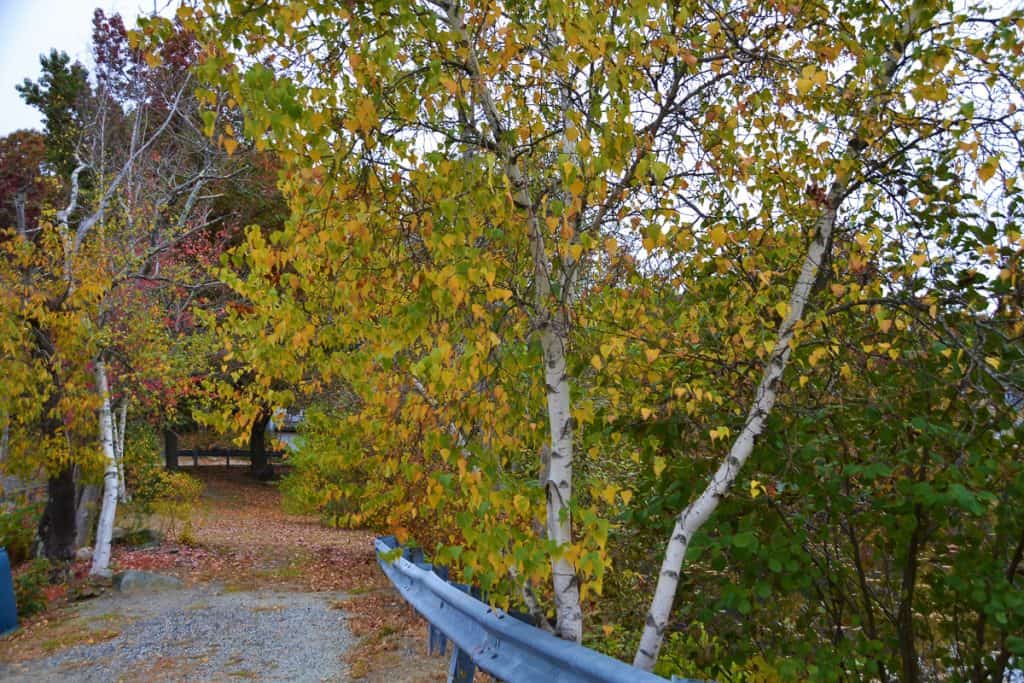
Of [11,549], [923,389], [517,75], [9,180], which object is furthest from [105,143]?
[923,389]

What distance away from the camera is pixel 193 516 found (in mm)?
23094

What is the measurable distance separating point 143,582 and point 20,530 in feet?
8.95

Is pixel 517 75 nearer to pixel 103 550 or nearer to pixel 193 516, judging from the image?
pixel 103 550

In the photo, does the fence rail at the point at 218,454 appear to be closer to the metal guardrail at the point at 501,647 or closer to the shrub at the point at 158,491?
the shrub at the point at 158,491

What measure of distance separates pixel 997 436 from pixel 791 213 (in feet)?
4.81

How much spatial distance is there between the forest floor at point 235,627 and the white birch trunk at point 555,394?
2.81 m

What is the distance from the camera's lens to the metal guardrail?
140 inches

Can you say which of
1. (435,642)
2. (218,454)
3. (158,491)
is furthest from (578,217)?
(218,454)

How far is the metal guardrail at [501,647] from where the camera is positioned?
3.56 m

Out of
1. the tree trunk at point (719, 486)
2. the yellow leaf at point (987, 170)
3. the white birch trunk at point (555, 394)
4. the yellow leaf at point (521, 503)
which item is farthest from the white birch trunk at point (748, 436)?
the yellow leaf at point (521, 503)

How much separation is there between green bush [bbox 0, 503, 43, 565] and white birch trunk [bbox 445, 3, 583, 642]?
11.6 m

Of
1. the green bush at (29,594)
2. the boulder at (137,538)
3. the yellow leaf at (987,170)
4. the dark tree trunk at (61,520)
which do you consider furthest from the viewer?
the boulder at (137,538)

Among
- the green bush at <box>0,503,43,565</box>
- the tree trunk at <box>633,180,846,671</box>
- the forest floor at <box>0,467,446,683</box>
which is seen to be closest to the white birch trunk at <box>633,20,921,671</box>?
the tree trunk at <box>633,180,846,671</box>

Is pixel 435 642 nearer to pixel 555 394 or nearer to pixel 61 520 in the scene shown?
pixel 555 394
